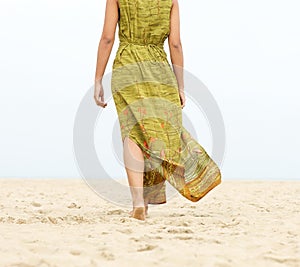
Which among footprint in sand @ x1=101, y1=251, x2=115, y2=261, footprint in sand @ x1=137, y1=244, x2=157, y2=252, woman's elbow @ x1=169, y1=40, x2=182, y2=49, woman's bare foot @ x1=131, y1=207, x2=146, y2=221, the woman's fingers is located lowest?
footprint in sand @ x1=101, y1=251, x2=115, y2=261

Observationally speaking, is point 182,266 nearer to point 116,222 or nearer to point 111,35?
point 116,222

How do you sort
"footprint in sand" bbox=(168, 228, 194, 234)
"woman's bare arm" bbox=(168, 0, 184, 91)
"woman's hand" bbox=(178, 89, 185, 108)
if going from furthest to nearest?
"woman's hand" bbox=(178, 89, 185, 108) → "woman's bare arm" bbox=(168, 0, 184, 91) → "footprint in sand" bbox=(168, 228, 194, 234)

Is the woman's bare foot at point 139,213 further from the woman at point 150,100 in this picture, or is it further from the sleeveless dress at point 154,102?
the sleeveless dress at point 154,102

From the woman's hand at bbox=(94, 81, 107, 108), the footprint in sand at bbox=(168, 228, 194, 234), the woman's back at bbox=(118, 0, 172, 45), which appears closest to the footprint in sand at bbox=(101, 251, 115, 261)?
the footprint in sand at bbox=(168, 228, 194, 234)

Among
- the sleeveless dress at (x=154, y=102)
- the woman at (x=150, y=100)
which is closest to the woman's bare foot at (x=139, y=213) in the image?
the woman at (x=150, y=100)

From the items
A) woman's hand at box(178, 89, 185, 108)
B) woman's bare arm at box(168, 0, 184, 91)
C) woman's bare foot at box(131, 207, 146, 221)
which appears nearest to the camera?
woman's bare foot at box(131, 207, 146, 221)

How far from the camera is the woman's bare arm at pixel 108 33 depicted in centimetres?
399

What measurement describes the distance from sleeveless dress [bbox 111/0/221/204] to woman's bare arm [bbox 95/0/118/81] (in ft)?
0.18

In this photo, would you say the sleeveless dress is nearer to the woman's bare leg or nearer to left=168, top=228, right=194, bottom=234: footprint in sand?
the woman's bare leg

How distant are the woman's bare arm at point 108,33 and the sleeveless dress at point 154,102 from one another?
0.05 meters

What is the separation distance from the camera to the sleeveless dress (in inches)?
157

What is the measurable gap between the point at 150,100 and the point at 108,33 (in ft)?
1.82

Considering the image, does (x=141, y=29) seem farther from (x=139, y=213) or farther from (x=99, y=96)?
(x=139, y=213)

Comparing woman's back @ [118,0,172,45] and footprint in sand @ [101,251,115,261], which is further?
woman's back @ [118,0,172,45]
